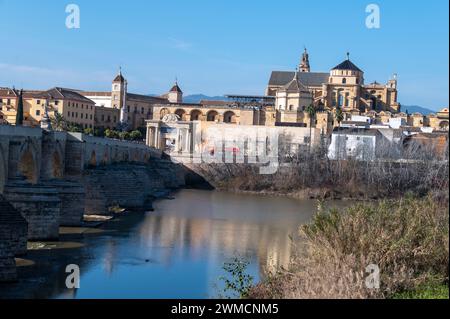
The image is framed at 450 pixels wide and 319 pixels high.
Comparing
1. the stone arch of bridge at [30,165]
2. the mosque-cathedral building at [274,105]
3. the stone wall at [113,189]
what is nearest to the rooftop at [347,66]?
the mosque-cathedral building at [274,105]

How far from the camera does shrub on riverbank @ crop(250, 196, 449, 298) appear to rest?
1414 centimetres

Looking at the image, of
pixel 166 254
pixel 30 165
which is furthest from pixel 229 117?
pixel 166 254

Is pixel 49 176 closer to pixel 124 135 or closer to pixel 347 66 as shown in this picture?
pixel 124 135

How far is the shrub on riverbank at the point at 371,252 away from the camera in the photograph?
14141 mm

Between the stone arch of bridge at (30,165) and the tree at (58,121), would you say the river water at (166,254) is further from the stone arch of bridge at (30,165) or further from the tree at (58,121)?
Result: the tree at (58,121)

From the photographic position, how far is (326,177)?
58.3 meters

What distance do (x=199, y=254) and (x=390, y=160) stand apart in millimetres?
34699

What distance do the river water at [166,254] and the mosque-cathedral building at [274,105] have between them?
38.7 m

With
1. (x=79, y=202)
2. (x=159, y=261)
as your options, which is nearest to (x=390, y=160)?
(x=79, y=202)

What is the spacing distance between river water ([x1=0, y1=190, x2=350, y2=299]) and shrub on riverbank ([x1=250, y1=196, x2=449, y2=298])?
9.82 ft

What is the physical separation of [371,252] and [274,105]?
74661mm

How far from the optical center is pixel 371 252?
15383 mm
